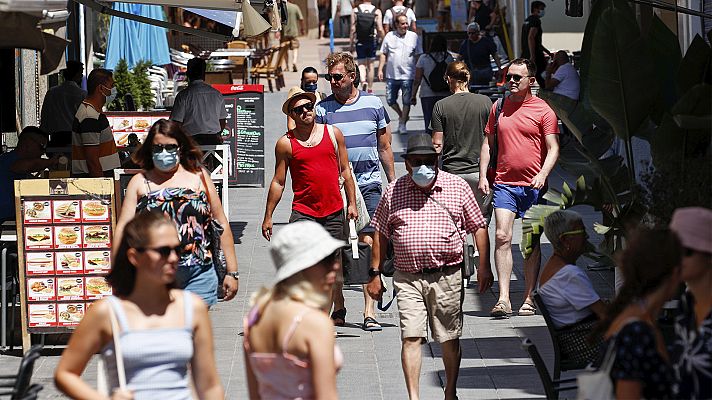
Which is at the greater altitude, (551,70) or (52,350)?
(551,70)

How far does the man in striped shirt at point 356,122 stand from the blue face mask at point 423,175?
2.37 meters

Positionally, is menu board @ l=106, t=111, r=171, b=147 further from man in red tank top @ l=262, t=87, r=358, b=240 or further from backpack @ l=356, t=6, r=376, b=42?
backpack @ l=356, t=6, r=376, b=42

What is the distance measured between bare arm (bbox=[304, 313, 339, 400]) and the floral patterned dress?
2.68m

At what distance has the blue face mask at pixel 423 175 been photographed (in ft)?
24.9

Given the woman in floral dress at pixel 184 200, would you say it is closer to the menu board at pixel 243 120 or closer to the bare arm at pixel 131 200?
the bare arm at pixel 131 200

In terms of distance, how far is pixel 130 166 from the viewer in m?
11.0

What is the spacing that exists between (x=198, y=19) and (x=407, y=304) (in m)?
24.7

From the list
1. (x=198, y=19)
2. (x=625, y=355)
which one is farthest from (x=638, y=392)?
(x=198, y=19)

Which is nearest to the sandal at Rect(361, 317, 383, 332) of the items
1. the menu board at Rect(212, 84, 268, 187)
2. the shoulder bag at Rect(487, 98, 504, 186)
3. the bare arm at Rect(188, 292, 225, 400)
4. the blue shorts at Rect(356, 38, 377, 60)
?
the shoulder bag at Rect(487, 98, 504, 186)

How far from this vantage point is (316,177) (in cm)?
941

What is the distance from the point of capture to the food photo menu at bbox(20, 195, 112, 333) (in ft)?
30.7

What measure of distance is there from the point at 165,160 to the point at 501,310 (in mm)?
3897

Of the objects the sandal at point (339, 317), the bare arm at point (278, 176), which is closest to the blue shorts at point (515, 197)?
the sandal at point (339, 317)

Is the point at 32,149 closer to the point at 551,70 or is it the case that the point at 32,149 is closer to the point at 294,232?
the point at 294,232
